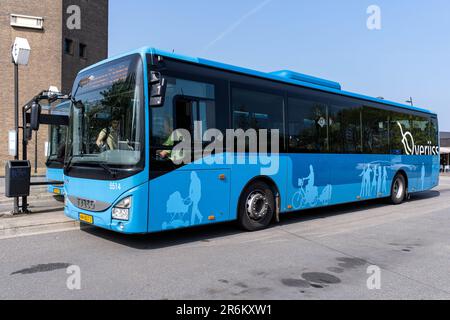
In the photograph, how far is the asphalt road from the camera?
4371 millimetres

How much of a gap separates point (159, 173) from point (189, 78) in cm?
173

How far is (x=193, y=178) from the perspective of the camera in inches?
254

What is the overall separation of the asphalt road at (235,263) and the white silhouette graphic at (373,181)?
228 cm

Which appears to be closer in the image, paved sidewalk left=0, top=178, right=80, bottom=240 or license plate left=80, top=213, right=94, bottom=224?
license plate left=80, top=213, right=94, bottom=224

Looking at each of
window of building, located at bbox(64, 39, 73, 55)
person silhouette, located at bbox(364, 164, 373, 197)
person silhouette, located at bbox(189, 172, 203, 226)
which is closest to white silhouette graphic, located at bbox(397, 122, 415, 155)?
person silhouette, located at bbox(364, 164, 373, 197)

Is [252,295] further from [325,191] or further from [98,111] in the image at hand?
[325,191]

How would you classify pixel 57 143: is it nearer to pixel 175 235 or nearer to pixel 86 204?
pixel 86 204

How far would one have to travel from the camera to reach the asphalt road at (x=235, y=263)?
4.37 meters

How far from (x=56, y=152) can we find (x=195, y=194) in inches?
259

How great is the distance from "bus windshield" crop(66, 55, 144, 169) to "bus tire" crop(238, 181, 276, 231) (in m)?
2.61

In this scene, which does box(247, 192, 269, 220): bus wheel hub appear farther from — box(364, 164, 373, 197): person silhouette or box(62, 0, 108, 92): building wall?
box(62, 0, 108, 92): building wall

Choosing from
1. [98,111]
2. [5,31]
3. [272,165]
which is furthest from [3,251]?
[5,31]

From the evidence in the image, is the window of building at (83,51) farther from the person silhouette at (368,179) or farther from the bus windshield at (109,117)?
the person silhouette at (368,179)

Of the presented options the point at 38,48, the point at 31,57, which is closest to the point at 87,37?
the point at 38,48
